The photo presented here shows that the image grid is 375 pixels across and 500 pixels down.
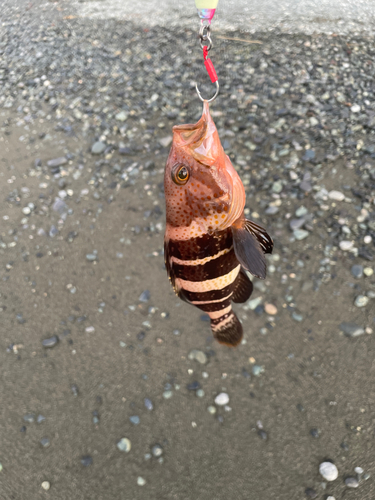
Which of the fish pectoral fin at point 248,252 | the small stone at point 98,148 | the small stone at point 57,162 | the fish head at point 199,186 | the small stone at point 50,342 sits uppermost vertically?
the fish head at point 199,186

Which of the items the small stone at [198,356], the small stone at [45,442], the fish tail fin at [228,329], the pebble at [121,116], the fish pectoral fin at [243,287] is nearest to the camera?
the fish pectoral fin at [243,287]

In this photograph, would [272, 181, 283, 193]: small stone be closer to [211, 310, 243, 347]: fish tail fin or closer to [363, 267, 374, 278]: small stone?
[363, 267, 374, 278]: small stone

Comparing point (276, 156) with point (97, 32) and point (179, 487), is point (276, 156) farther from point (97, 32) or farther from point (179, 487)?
point (97, 32)

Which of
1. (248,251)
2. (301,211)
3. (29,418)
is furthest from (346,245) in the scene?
(29,418)

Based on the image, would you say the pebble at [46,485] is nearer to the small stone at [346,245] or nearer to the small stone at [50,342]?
the small stone at [50,342]

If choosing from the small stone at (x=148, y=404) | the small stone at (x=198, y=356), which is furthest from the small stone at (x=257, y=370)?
the small stone at (x=148, y=404)

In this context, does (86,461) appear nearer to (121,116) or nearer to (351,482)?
(351,482)

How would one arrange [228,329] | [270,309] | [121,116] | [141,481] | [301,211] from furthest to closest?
[121,116]
[301,211]
[270,309]
[141,481]
[228,329]
